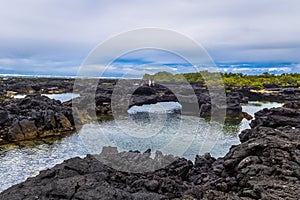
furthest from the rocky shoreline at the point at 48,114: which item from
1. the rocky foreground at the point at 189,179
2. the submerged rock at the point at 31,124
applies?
the rocky foreground at the point at 189,179

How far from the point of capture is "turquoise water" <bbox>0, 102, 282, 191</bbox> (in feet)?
108

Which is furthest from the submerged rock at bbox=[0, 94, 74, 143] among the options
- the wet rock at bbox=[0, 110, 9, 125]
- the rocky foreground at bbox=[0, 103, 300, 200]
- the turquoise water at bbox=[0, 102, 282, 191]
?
the rocky foreground at bbox=[0, 103, 300, 200]

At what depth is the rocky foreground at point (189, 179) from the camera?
18281 mm

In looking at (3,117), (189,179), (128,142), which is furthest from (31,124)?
(189,179)

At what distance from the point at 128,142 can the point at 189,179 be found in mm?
18497

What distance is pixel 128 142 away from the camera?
43781 mm

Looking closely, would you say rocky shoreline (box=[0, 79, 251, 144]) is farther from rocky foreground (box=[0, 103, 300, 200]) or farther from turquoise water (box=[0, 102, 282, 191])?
rocky foreground (box=[0, 103, 300, 200])

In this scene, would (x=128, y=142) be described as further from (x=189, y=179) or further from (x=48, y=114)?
(x=189, y=179)

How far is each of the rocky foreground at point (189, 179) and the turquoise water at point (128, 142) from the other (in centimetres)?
836

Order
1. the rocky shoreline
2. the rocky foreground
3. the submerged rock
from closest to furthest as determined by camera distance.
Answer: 1. the rocky foreground
2. the submerged rock
3. the rocky shoreline

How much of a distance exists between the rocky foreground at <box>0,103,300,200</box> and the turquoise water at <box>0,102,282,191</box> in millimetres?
8363

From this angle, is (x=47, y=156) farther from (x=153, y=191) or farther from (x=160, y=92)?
(x=160, y=92)

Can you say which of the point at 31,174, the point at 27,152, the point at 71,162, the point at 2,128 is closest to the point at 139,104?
the point at 2,128

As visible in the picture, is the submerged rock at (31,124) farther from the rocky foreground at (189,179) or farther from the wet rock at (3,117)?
the rocky foreground at (189,179)
